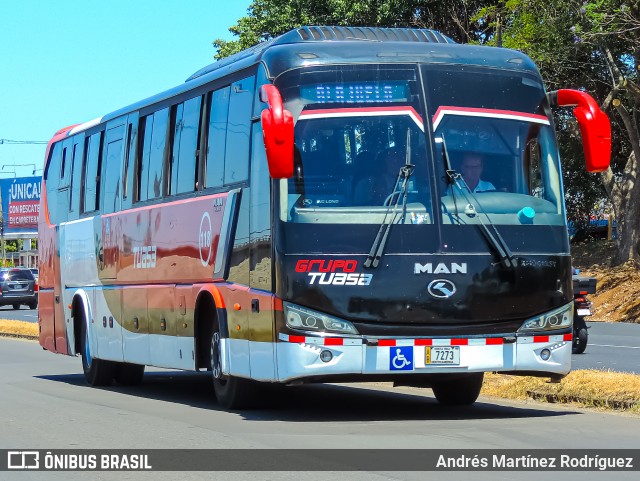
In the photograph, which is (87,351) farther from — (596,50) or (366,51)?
(596,50)

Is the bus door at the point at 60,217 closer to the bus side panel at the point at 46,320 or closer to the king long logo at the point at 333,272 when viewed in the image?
the bus side panel at the point at 46,320

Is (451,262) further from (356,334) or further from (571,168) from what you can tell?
(571,168)

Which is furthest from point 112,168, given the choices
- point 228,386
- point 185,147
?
point 228,386

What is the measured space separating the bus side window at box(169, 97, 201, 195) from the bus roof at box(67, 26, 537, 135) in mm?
1419

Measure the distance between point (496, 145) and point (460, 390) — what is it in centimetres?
290

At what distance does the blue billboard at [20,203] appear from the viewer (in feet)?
337

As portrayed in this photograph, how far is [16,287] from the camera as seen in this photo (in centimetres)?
5472

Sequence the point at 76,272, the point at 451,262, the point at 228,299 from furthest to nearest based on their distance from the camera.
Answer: the point at 76,272, the point at 228,299, the point at 451,262

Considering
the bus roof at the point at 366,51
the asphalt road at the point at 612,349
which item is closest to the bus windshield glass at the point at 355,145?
the bus roof at the point at 366,51

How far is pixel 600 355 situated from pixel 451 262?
1110 cm

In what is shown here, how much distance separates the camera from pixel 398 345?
11.9 metres

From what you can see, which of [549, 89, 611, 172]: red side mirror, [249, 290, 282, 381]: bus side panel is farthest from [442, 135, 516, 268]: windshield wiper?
[249, 290, 282, 381]: bus side panel

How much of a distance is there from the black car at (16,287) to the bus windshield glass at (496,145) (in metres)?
43.5

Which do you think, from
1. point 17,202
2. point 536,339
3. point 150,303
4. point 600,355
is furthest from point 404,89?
point 17,202
